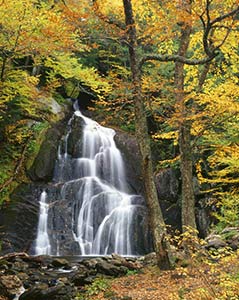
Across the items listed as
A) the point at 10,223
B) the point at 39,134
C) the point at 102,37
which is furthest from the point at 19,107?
the point at 102,37

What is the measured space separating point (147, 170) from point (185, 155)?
5.43ft

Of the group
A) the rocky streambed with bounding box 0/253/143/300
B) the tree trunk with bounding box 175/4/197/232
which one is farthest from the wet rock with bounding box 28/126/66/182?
the tree trunk with bounding box 175/4/197/232

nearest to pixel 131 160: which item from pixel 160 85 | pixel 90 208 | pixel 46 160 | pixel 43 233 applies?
pixel 90 208

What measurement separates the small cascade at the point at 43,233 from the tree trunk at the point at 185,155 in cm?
643

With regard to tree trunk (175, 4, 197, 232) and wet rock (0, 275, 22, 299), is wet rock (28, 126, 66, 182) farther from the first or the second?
tree trunk (175, 4, 197, 232)

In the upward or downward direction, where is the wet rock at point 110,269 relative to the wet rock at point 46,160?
downward

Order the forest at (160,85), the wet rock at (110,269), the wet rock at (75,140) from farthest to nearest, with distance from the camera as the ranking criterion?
the wet rock at (75,140) < the wet rock at (110,269) < the forest at (160,85)

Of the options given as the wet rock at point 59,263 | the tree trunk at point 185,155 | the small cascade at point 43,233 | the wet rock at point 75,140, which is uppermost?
the wet rock at point 75,140

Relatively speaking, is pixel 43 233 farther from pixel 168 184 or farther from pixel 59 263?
pixel 168 184

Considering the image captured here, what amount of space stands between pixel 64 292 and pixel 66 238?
21.7 feet

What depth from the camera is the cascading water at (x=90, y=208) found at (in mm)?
13922

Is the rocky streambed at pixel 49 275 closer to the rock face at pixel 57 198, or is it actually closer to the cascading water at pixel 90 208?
the cascading water at pixel 90 208

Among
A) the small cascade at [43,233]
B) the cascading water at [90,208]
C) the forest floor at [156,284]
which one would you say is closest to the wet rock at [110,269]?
the forest floor at [156,284]

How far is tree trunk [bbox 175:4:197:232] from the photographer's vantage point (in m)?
9.23
